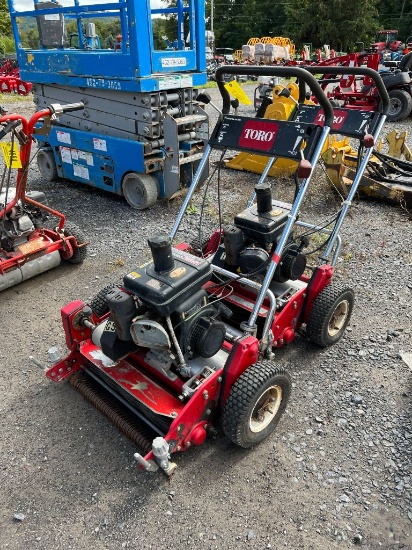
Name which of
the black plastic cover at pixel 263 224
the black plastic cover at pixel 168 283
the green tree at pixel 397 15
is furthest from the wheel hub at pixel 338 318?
the green tree at pixel 397 15

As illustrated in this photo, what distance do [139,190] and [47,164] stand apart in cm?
215

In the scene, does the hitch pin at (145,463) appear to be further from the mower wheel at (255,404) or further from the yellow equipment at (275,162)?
the yellow equipment at (275,162)

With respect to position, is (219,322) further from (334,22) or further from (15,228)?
(334,22)

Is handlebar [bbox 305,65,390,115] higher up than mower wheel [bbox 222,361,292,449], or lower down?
higher up

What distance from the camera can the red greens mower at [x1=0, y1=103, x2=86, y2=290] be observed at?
3881 mm

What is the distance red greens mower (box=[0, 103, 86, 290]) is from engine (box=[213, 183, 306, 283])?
194 cm

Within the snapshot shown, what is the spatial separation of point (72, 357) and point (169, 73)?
4.21 m

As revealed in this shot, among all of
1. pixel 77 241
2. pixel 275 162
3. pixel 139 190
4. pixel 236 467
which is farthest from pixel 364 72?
pixel 275 162

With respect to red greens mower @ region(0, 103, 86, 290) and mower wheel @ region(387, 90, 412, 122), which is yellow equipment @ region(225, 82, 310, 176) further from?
mower wheel @ region(387, 90, 412, 122)

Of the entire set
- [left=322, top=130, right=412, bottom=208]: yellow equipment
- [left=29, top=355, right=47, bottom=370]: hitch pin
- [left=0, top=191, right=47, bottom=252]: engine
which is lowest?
[left=29, top=355, right=47, bottom=370]: hitch pin

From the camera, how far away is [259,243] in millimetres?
3238

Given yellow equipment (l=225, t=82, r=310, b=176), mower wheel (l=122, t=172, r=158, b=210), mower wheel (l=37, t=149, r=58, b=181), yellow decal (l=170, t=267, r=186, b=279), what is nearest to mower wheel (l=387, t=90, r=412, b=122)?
yellow equipment (l=225, t=82, r=310, b=176)

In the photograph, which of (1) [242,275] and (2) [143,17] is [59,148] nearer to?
(2) [143,17]

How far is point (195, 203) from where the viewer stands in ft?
21.0
